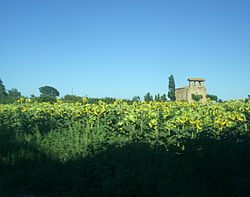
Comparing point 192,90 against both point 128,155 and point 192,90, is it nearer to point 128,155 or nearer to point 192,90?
point 192,90

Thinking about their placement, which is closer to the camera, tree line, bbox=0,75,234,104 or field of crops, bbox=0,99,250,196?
field of crops, bbox=0,99,250,196

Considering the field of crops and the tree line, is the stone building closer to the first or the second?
the tree line

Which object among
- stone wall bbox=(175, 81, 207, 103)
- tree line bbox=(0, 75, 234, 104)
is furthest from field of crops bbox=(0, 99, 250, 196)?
stone wall bbox=(175, 81, 207, 103)

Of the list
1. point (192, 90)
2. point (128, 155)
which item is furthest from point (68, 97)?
point (128, 155)

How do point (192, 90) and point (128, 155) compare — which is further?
point (192, 90)

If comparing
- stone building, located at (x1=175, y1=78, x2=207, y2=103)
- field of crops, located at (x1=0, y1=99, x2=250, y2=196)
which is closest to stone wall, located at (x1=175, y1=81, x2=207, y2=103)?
stone building, located at (x1=175, y1=78, x2=207, y2=103)

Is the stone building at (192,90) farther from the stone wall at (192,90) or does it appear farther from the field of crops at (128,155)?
→ the field of crops at (128,155)

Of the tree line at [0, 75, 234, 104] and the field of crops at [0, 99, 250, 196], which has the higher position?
the tree line at [0, 75, 234, 104]

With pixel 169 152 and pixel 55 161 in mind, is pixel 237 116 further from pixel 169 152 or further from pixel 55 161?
pixel 55 161

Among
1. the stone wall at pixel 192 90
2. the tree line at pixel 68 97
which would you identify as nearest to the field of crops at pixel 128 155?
the tree line at pixel 68 97

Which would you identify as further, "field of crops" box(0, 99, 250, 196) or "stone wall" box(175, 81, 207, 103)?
"stone wall" box(175, 81, 207, 103)

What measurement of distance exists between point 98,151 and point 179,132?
6.08ft

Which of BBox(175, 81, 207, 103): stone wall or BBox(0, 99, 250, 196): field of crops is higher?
BBox(175, 81, 207, 103): stone wall

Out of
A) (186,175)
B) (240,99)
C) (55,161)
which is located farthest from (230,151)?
(240,99)
